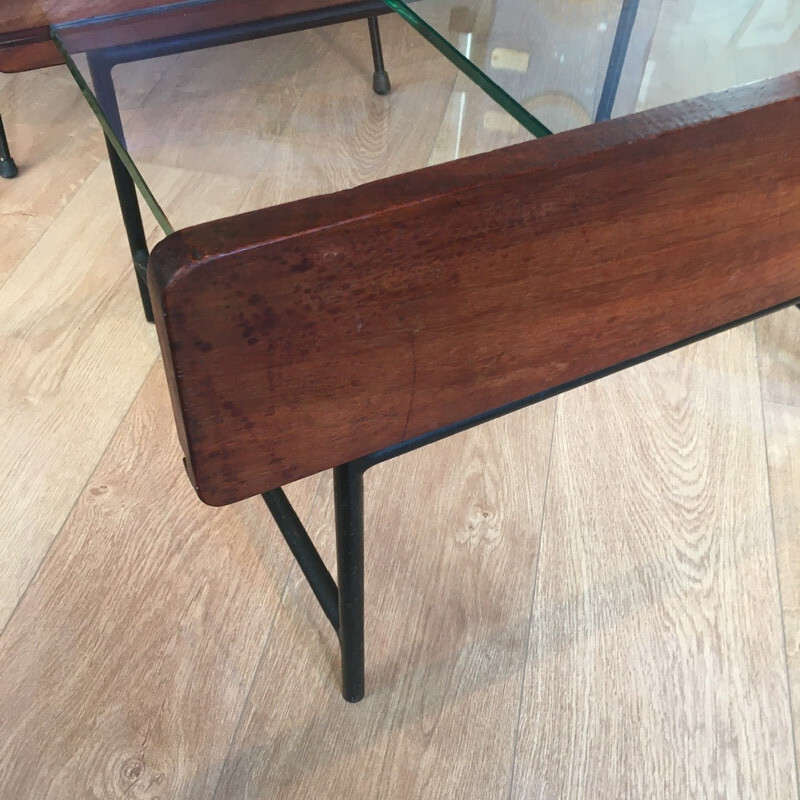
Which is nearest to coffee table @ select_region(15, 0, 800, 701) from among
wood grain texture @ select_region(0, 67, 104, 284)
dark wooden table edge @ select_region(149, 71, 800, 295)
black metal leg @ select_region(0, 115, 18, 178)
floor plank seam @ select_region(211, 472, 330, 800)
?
dark wooden table edge @ select_region(149, 71, 800, 295)

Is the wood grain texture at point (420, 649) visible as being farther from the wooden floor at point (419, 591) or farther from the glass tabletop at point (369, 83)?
the glass tabletop at point (369, 83)

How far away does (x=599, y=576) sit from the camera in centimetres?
96

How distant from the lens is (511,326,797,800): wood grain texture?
0.82 metres

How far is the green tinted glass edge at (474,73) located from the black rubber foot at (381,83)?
0.06 metres

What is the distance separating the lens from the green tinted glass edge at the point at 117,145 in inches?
28.5

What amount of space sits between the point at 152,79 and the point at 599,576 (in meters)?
0.73

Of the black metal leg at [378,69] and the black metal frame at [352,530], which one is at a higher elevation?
the black metal leg at [378,69]

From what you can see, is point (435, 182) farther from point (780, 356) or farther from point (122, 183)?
point (780, 356)

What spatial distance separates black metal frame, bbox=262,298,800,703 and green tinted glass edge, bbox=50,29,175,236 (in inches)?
10.6

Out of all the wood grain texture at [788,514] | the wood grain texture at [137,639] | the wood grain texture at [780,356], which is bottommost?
the wood grain texture at [137,639]

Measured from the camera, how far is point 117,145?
82cm

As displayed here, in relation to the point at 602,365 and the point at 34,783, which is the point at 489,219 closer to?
the point at 602,365

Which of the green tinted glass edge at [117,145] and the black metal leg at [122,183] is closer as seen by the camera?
the green tinted glass edge at [117,145]

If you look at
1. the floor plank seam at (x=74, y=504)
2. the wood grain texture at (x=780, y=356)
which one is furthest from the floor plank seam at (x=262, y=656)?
the wood grain texture at (x=780, y=356)
